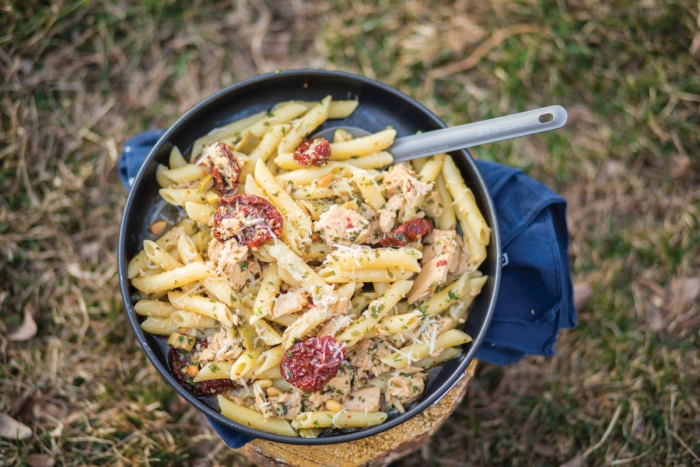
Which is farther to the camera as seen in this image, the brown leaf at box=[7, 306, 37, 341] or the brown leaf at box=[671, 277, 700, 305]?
the brown leaf at box=[671, 277, 700, 305]

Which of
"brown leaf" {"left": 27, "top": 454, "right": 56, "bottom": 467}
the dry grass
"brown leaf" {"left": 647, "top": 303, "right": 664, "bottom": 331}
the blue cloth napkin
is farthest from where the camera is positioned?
"brown leaf" {"left": 647, "top": 303, "right": 664, "bottom": 331}

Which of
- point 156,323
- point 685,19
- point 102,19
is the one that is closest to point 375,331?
point 156,323

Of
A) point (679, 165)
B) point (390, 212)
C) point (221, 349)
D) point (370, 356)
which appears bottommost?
point (679, 165)

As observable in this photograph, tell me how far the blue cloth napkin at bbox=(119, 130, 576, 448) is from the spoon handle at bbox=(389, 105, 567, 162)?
630mm

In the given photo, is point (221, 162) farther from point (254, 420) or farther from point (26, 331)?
point (26, 331)

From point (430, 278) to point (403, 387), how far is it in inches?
19.3

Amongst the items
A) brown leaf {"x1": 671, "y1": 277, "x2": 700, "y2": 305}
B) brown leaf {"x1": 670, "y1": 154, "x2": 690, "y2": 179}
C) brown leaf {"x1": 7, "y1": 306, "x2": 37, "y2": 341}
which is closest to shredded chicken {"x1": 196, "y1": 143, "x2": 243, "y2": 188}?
brown leaf {"x1": 7, "y1": 306, "x2": 37, "y2": 341}

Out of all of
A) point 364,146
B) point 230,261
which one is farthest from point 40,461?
point 364,146

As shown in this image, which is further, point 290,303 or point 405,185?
point 405,185

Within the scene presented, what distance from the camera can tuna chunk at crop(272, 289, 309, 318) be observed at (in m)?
2.20

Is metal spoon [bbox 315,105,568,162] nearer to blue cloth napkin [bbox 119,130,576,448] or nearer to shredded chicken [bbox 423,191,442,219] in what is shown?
shredded chicken [bbox 423,191,442,219]

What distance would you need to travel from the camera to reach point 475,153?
388cm

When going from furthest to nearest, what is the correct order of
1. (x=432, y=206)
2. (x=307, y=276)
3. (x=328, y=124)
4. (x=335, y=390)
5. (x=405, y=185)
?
(x=328, y=124) < (x=432, y=206) < (x=405, y=185) < (x=335, y=390) < (x=307, y=276)

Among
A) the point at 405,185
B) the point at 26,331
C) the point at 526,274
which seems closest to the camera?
the point at 405,185
